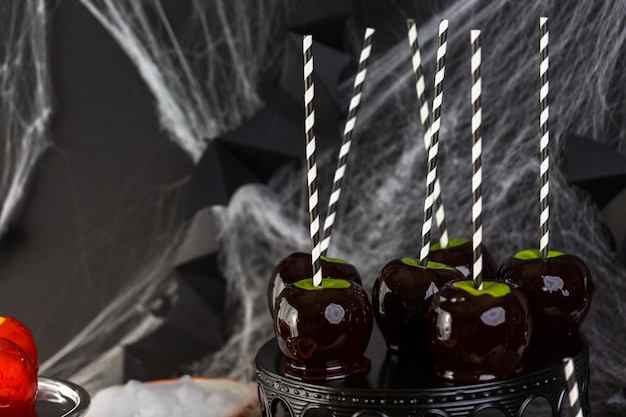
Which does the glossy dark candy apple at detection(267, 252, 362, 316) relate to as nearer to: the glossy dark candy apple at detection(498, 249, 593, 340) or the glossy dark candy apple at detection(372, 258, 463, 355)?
the glossy dark candy apple at detection(372, 258, 463, 355)

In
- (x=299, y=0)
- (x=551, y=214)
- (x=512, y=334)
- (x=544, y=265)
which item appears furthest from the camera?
(x=299, y=0)

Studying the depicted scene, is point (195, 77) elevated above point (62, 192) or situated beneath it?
elevated above

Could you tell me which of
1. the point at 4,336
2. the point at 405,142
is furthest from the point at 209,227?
the point at 4,336

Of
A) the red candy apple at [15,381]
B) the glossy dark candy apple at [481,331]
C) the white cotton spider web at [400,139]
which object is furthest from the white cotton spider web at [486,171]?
the red candy apple at [15,381]

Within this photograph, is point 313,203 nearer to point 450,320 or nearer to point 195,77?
point 450,320

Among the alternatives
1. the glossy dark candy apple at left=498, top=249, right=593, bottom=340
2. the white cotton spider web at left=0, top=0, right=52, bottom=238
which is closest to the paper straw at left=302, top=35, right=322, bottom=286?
the glossy dark candy apple at left=498, top=249, right=593, bottom=340
